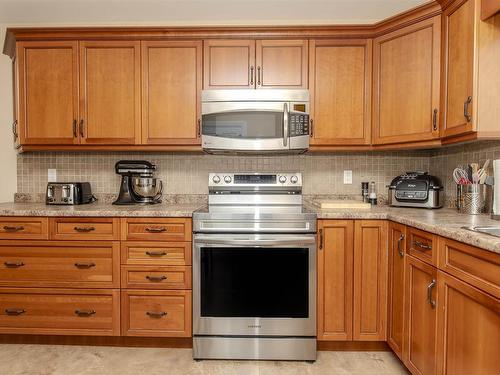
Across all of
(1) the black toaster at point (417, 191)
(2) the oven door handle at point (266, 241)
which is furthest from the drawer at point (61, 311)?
(1) the black toaster at point (417, 191)

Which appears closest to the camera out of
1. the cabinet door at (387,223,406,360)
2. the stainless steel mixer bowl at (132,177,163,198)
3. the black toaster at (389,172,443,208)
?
the cabinet door at (387,223,406,360)

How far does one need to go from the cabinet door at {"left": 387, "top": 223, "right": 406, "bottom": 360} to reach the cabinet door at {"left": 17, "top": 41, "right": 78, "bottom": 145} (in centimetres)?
226

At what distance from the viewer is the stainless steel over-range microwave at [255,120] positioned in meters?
2.46

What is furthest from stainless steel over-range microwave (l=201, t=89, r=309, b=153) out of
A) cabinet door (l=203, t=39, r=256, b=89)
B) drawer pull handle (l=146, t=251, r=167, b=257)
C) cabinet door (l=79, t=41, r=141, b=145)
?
drawer pull handle (l=146, t=251, r=167, b=257)

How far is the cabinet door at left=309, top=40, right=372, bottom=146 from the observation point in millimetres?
2508

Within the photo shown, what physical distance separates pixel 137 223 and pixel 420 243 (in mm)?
1626

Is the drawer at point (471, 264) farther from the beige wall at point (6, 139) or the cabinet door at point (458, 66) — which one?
the beige wall at point (6, 139)

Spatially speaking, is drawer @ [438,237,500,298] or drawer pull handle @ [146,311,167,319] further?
drawer pull handle @ [146,311,167,319]

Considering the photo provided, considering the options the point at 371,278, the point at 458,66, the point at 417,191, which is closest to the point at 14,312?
the point at 371,278

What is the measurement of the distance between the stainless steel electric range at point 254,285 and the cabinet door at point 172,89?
0.72m

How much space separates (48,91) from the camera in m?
2.58

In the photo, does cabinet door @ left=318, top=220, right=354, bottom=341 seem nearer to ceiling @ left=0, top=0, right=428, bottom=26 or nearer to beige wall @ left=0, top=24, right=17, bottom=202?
ceiling @ left=0, top=0, right=428, bottom=26

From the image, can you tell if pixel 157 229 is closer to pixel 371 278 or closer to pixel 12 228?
pixel 12 228

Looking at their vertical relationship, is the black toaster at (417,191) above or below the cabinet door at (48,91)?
below
